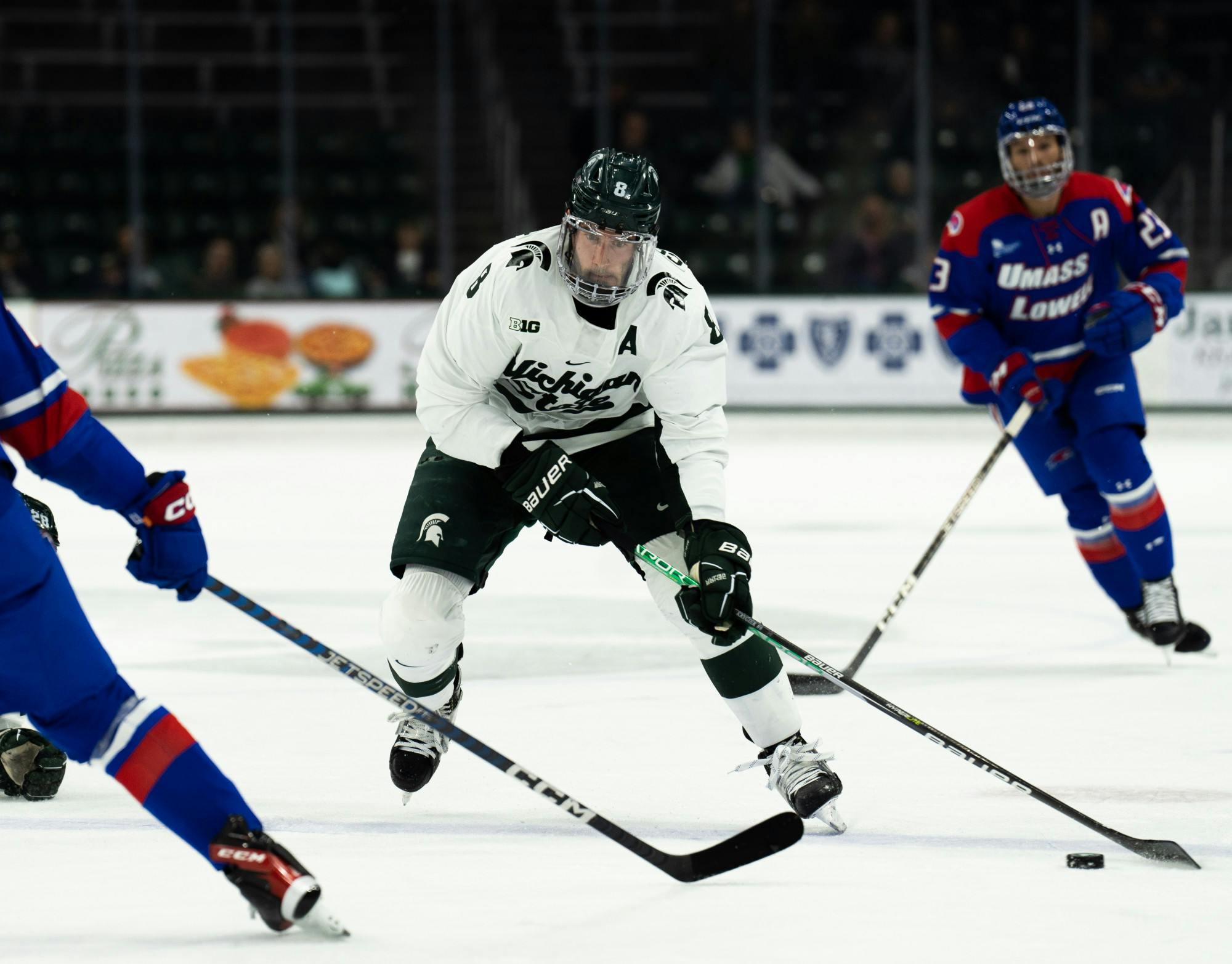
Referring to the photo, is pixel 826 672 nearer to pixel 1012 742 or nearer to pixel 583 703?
pixel 1012 742

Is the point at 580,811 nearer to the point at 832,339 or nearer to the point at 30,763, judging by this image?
the point at 30,763

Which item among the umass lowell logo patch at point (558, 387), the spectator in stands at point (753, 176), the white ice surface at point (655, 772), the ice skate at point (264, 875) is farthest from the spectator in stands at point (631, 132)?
the ice skate at point (264, 875)

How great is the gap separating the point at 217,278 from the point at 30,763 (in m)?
7.63

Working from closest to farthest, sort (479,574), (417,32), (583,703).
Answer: (479,574) < (583,703) < (417,32)

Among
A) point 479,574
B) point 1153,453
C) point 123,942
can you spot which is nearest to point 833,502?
point 1153,453

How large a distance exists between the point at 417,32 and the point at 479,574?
34.6ft

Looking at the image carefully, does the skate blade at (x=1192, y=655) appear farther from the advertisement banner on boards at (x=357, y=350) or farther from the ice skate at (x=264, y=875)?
the advertisement banner on boards at (x=357, y=350)

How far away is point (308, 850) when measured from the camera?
100.0 inches

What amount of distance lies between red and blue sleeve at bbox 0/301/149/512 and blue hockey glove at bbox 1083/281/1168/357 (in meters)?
2.62

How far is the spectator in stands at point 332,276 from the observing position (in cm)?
1030

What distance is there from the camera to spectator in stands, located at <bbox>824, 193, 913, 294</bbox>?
1004 cm

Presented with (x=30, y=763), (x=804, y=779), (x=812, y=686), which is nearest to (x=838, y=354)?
(x=812, y=686)

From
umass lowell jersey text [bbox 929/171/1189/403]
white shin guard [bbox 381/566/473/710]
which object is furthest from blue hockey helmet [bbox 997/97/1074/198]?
white shin guard [bbox 381/566/473/710]

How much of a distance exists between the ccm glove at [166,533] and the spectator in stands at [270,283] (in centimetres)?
815
